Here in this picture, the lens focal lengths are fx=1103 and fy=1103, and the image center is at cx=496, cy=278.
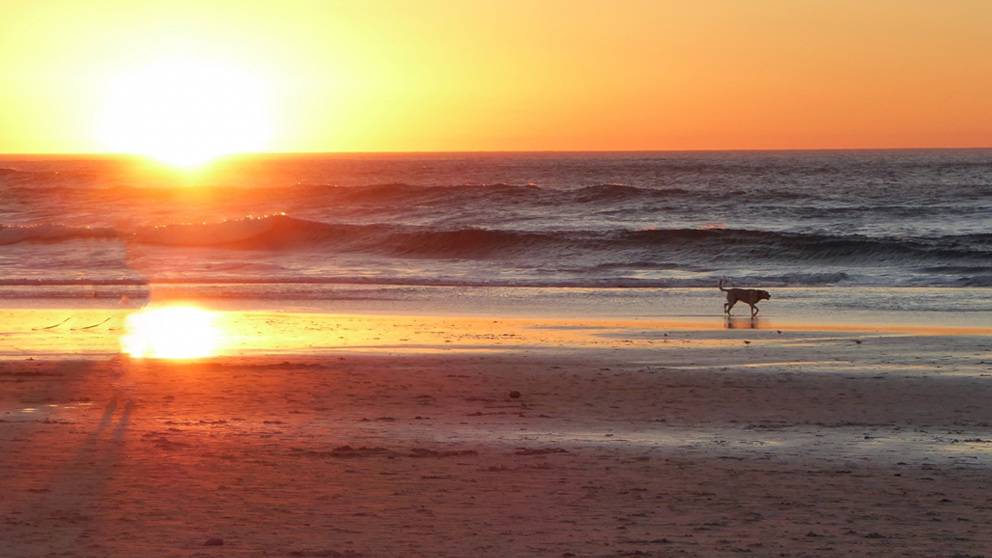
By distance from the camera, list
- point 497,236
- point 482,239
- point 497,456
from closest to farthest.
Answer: point 497,456, point 482,239, point 497,236

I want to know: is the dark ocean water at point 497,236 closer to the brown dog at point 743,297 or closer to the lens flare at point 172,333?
the lens flare at point 172,333

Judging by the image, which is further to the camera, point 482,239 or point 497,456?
point 482,239

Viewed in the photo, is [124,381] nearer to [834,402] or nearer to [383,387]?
[383,387]

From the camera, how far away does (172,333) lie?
1374 centimetres

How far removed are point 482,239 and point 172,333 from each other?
58.0 feet

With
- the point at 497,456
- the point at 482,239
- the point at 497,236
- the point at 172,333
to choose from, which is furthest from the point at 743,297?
the point at 497,236

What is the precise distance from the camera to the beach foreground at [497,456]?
Result: 5465 millimetres

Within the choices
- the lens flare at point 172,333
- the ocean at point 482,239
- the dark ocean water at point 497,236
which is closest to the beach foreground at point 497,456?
the lens flare at point 172,333

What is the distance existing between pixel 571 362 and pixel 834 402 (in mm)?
2922

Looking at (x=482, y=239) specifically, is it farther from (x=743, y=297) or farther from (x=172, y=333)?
(x=172, y=333)

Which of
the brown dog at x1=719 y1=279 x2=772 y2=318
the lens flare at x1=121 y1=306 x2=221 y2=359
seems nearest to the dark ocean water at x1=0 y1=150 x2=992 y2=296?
the lens flare at x1=121 y1=306 x2=221 y2=359

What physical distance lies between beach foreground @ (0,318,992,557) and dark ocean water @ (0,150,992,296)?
32.0ft

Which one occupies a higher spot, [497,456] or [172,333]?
[497,456]

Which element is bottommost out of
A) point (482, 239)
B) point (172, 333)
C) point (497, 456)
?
point (482, 239)
